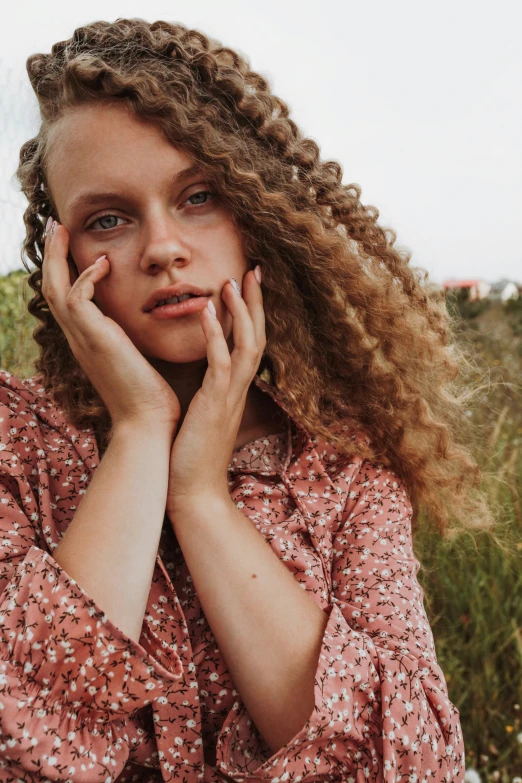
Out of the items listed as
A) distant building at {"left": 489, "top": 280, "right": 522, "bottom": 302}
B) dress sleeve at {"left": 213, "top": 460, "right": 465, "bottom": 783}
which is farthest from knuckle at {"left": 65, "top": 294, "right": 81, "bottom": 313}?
distant building at {"left": 489, "top": 280, "right": 522, "bottom": 302}

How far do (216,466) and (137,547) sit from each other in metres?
0.32

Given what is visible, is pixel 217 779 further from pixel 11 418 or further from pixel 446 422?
pixel 446 422

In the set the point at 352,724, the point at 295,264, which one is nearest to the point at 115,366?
the point at 295,264

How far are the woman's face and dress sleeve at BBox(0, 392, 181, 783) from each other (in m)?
0.69

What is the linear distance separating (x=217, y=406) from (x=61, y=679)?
0.75 metres

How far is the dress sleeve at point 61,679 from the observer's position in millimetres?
1509

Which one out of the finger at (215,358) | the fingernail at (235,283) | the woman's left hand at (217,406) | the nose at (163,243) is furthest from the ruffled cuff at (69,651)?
the fingernail at (235,283)

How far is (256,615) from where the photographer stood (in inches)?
69.0

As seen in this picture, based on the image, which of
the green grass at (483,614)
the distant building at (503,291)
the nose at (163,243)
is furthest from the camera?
the distant building at (503,291)

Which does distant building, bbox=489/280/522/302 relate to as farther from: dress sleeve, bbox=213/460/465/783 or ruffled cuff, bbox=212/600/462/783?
ruffled cuff, bbox=212/600/462/783

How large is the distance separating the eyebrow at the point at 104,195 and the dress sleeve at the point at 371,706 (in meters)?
1.10

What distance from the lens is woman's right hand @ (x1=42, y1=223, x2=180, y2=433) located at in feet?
6.46

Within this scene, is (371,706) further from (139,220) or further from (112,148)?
(112,148)

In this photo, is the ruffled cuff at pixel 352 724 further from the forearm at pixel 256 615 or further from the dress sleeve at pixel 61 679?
the dress sleeve at pixel 61 679
